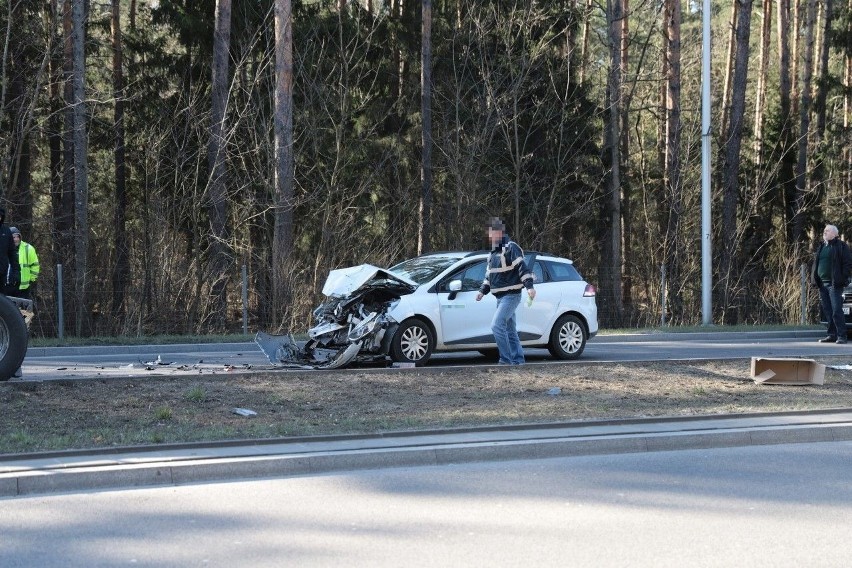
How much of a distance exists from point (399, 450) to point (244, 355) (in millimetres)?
9073

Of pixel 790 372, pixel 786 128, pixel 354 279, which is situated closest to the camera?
pixel 790 372

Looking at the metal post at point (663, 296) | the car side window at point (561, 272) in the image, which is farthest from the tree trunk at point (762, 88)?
the car side window at point (561, 272)

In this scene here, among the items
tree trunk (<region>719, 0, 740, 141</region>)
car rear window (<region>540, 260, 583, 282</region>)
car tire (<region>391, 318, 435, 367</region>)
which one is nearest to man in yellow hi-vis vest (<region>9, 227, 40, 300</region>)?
car tire (<region>391, 318, 435, 367</region>)

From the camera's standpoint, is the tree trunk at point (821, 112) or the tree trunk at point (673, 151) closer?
the tree trunk at point (673, 151)

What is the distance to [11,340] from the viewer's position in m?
11.5

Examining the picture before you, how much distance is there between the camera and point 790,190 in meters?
42.0

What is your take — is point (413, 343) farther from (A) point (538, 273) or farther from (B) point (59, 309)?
(B) point (59, 309)

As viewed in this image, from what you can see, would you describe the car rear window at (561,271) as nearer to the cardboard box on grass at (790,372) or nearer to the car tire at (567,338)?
the car tire at (567,338)

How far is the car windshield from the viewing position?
1478cm

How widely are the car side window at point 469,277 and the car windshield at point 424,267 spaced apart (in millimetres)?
201

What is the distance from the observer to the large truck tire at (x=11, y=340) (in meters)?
11.4

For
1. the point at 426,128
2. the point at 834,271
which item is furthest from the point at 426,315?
the point at 426,128

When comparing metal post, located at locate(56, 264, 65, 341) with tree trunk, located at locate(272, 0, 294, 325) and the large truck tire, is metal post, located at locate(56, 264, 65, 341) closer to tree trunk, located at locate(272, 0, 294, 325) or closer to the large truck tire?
tree trunk, located at locate(272, 0, 294, 325)

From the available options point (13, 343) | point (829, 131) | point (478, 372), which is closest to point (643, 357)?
point (478, 372)
